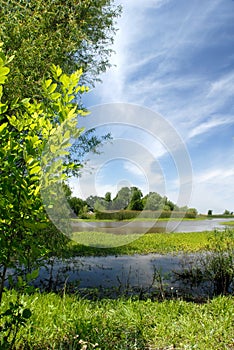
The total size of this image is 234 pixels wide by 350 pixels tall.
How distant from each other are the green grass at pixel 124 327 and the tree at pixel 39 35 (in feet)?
12.4

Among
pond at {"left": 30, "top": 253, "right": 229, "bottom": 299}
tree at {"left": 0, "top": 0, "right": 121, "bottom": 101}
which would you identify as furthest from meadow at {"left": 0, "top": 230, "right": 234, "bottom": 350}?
tree at {"left": 0, "top": 0, "right": 121, "bottom": 101}

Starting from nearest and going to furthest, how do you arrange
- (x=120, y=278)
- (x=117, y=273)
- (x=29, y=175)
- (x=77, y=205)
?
(x=29, y=175)
(x=120, y=278)
(x=117, y=273)
(x=77, y=205)

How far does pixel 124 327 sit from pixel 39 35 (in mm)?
6340

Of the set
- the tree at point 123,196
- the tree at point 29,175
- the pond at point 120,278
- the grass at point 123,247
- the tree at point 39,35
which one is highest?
the tree at point 39,35

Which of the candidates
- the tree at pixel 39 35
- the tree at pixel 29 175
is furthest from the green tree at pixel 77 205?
the tree at pixel 29 175

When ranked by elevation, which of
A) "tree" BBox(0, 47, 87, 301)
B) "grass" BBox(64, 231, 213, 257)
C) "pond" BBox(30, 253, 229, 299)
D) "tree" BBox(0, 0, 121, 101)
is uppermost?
"tree" BBox(0, 0, 121, 101)

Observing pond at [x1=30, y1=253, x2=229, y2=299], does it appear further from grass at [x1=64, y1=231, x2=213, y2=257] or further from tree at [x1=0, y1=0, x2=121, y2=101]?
tree at [x1=0, y1=0, x2=121, y2=101]

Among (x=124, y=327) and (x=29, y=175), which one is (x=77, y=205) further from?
(x=29, y=175)

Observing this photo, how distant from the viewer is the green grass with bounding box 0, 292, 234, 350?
312 cm

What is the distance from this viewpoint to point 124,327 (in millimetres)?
3586

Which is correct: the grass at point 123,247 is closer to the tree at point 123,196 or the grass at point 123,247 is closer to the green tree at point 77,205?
the green tree at point 77,205

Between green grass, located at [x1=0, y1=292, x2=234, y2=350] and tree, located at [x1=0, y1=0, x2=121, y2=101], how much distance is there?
3.78 meters

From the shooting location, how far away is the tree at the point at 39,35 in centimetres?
654

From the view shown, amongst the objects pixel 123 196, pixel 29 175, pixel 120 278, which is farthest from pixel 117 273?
pixel 29 175
